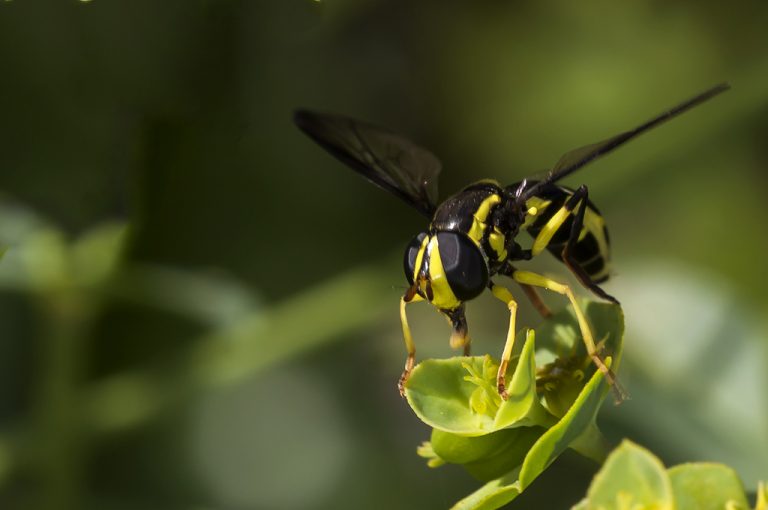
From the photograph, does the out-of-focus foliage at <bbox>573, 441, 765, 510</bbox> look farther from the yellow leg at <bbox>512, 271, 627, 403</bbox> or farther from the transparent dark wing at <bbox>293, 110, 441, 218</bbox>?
the transparent dark wing at <bbox>293, 110, 441, 218</bbox>

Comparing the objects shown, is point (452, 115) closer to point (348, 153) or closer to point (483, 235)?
point (348, 153)

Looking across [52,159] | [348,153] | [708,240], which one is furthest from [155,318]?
[708,240]

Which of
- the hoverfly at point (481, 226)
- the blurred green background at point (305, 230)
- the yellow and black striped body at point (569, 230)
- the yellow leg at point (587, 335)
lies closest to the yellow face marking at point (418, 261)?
the hoverfly at point (481, 226)

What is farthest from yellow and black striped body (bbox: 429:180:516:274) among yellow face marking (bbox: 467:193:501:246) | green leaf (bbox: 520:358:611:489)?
green leaf (bbox: 520:358:611:489)

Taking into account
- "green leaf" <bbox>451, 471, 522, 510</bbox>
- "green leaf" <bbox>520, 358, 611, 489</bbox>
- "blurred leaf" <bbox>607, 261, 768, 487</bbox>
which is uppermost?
"green leaf" <bbox>520, 358, 611, 489</bbox>

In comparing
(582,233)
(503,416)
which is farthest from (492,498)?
(582,233)

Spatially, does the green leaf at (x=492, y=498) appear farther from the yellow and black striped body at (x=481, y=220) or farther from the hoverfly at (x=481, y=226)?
the yellow and black striped body at (x=481, y=220)
